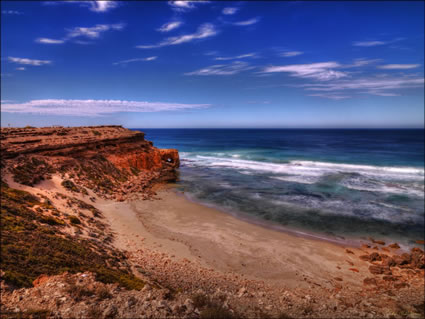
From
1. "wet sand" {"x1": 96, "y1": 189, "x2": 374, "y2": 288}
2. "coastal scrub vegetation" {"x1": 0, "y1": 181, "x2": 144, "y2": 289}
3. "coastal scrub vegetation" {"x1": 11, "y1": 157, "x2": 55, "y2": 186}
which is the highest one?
"coastal scrub vegetation" {"x1": 11, "y1": 157, "x2": 55, "y2": 186}

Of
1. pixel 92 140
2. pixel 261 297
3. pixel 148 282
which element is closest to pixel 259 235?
pixel 261 297

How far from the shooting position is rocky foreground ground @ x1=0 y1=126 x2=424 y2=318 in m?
6.78

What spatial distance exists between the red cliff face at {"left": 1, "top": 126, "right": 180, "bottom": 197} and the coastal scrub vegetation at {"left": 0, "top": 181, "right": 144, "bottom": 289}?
837 cm

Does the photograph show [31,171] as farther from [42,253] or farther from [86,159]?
[42,253]

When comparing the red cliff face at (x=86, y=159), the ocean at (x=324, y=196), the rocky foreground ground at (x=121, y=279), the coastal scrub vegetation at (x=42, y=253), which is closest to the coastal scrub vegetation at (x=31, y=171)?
the red cliff face at (x=86, y=159)

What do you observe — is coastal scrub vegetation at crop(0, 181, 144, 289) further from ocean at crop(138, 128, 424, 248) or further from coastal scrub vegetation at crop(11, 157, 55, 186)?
ocean at crop(138, 128, 424, 248)

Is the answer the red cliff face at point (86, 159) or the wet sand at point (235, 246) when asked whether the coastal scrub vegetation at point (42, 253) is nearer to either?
the wet sand at point (235, 246)

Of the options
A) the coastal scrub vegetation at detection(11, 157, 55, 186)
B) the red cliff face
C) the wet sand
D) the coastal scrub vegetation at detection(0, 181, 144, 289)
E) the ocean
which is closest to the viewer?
the coastal scrub vegetation at detection(0, 181, 144, 289)

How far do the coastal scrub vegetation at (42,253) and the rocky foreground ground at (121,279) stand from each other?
0.03m

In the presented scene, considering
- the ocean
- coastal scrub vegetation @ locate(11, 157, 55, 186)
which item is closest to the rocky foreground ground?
coastal scrub vegetation @ locate(11, 157, 55, 186)

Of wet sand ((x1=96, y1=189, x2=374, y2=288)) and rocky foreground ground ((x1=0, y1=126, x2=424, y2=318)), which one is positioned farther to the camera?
wet sand ((x1=96, y1=189, x2=374, y2=288))

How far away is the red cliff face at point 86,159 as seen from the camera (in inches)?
834

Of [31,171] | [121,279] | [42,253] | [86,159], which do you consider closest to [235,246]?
[121,279]

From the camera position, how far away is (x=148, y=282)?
9.12 meters
